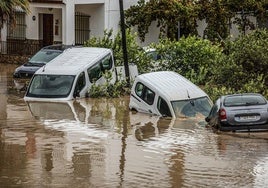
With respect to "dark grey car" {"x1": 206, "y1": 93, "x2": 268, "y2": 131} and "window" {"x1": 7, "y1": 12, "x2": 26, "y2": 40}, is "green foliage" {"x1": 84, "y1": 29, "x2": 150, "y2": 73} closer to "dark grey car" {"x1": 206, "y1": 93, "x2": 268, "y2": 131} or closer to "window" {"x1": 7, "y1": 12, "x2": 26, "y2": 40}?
"dark grey car" {"x1": 206, "y1": 93, "x2": 268, "y2": 131}

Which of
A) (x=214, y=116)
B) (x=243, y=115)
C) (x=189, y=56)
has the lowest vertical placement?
(x=214, y=116)

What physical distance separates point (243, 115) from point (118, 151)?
17.5 ft

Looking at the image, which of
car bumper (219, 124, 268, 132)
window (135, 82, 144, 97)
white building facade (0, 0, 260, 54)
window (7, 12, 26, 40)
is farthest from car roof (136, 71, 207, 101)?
window (7, 12, 26, 40)

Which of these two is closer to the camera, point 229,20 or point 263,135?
point 263,135

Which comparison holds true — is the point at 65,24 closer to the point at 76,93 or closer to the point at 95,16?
the point at 95,16

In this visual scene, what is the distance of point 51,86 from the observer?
30797mm

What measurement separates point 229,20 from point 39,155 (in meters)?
29.8

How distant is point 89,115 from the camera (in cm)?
2684

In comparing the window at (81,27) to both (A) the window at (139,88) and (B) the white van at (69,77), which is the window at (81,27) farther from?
(A) the window at (139,88)

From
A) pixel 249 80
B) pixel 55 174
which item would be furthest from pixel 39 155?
pixel 249 80

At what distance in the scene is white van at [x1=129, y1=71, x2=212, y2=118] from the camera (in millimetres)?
26734

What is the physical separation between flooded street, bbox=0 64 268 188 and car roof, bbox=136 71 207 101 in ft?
3.18

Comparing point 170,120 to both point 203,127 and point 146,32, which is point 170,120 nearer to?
point 203,127

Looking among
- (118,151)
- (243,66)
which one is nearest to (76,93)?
(243,66)
